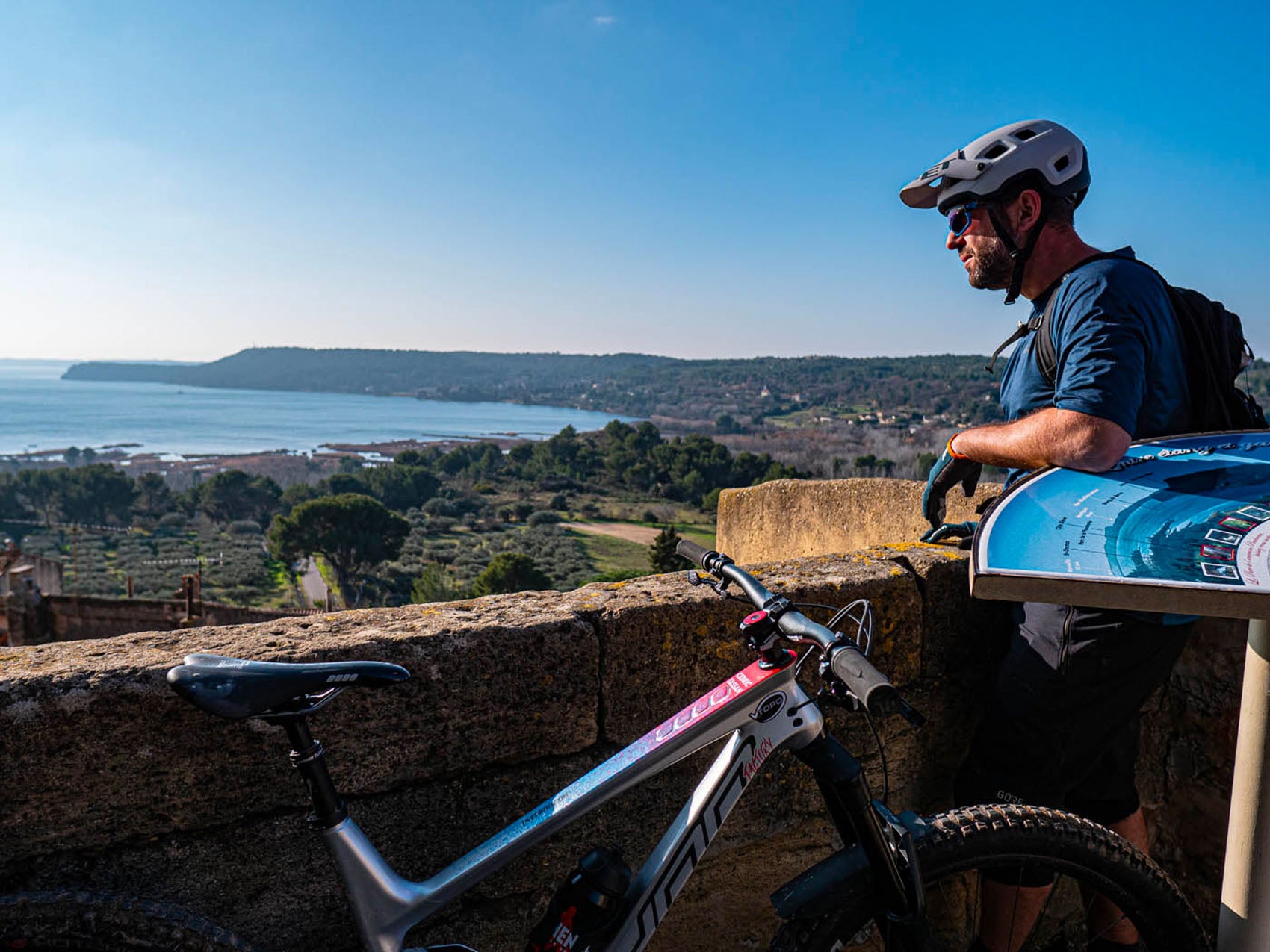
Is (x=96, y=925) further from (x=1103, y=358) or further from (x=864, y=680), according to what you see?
(x=1103, y=358)

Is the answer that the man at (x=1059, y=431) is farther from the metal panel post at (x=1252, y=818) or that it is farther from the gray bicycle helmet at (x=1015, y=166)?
the metal panel post at (x=1252, y=818)

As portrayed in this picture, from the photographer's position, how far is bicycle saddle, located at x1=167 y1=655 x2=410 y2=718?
1.25m

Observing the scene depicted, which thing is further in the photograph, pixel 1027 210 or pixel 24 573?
pixel 24 573

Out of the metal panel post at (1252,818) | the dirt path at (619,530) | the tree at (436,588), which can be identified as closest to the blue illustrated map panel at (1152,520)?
the metal panel post at (1252,818)

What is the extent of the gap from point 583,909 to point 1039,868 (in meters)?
1.01

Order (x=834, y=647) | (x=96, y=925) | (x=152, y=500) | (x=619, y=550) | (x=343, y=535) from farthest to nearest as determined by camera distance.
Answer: (x=152, y=500), (x=619, y=550), (x=343, y=535), (x=834, y=647), (x=96, y=925)

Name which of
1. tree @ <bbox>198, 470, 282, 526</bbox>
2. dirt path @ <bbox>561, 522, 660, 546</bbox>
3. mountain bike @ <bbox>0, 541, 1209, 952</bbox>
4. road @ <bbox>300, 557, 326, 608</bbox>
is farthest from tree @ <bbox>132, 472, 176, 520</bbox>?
mountain bike @ <bbox>0, 541, 1209, 952</bbox>

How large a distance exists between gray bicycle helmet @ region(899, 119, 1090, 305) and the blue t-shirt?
8.0 inches

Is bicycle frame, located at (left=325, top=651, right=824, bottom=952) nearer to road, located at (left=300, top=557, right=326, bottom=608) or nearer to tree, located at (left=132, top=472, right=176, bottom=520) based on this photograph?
road, located at (left=300, top=557, right=326, bottom=608)

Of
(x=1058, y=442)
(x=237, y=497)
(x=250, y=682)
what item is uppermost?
(x=1058, y=442)

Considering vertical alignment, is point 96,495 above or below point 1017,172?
below

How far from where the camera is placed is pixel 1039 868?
1.77 metres

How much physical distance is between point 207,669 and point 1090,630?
1718mm

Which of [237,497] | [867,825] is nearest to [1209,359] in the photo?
[867,825]
